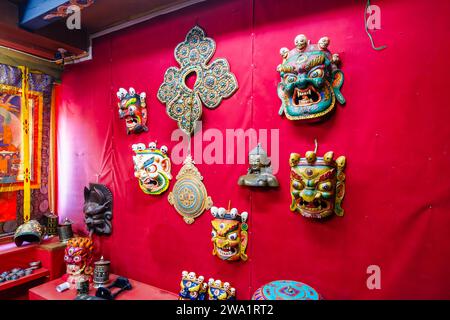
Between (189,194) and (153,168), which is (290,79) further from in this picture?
(153,168)

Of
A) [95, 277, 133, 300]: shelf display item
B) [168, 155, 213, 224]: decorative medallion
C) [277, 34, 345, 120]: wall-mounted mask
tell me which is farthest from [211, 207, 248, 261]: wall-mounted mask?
[95, 277, 133, 300]: shelf display item

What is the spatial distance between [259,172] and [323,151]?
45cm

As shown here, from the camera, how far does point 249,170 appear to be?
1769mm

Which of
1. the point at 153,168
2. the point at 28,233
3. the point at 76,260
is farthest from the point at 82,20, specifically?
the point at 76,260

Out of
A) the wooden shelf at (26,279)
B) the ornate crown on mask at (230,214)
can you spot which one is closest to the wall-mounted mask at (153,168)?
the ornate crown on mask at (230,214)

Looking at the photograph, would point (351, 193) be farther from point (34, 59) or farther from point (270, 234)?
point (34, 59)

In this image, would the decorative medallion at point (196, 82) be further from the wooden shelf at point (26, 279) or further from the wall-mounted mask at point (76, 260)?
the wooden shelf at point (26, 279)

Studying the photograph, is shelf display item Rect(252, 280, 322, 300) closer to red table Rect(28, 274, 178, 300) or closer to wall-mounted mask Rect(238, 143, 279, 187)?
wall-mounted mask Rect(238, 143, 279, 187)

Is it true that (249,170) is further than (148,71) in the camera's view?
No

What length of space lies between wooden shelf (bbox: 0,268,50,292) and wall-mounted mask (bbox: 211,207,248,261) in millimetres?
1886

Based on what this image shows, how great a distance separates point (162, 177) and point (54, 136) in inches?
74.3

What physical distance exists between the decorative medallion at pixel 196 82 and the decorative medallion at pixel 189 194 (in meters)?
0.33

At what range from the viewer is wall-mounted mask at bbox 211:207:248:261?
1.78 meters

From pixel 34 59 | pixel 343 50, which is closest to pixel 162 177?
pixel 343 50
